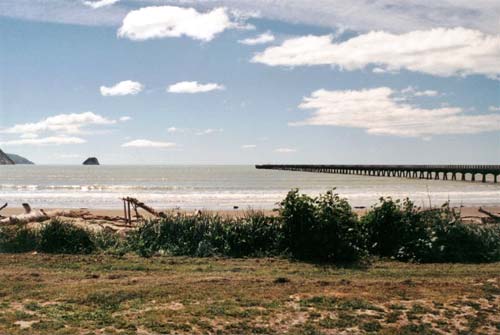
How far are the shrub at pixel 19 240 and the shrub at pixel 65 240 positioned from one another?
0.27m

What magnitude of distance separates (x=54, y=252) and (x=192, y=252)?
3082mm

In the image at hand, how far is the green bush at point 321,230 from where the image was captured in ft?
36.5

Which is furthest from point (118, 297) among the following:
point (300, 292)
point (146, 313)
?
point (300, 292)

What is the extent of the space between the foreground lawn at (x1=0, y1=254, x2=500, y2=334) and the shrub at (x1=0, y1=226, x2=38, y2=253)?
7.56ft

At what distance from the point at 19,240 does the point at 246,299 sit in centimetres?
753

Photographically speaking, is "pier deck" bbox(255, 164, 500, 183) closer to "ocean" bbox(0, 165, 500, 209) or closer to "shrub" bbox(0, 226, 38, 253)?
"ocean" bbox(0, 165, 500, 209)

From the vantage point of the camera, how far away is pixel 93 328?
5.96 meters

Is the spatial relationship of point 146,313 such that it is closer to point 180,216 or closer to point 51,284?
point 51,284

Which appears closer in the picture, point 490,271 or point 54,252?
point 490,271

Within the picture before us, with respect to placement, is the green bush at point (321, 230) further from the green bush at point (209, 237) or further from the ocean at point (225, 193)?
the ocean at point (225, 193)

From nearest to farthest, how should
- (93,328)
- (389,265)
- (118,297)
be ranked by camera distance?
(93,328) → (118,297) → (389,265)

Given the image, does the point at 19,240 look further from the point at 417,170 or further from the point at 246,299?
the point at 417,170

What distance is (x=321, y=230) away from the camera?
1132 centimetres

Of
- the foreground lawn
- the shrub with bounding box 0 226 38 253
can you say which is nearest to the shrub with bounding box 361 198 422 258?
the foreground lawn
